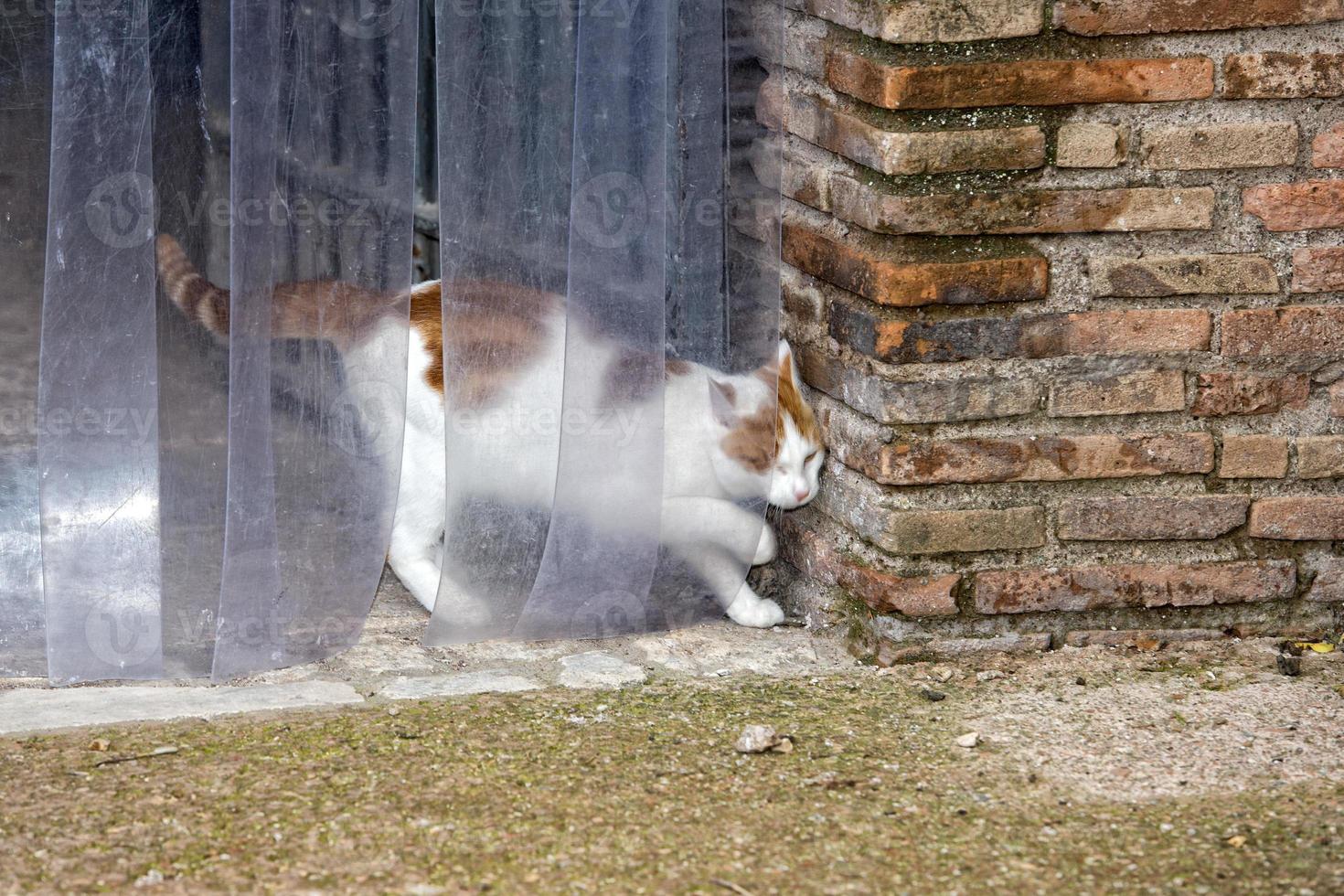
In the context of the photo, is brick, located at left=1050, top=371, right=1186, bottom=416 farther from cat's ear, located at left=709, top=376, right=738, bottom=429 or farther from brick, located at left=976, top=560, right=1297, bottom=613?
cat's ear, located at left=709, top=376, right=738, bottom=429

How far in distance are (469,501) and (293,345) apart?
0.44 m

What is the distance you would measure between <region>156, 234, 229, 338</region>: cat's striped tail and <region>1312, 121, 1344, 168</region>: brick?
1987 mm

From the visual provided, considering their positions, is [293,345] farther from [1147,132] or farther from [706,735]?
[1147,132]

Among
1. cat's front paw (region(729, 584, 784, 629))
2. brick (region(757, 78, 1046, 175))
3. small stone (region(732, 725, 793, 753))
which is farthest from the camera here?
cat's front paw (region(729, 584, 784, 629))

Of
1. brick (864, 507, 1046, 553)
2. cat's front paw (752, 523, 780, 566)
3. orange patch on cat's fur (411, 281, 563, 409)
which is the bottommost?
cat's front paw (752, 523, 780, 566)

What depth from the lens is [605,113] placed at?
8.96 ft

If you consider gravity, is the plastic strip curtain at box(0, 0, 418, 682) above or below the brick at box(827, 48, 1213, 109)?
below

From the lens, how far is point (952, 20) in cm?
261

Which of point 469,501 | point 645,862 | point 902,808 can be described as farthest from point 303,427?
point 902,808

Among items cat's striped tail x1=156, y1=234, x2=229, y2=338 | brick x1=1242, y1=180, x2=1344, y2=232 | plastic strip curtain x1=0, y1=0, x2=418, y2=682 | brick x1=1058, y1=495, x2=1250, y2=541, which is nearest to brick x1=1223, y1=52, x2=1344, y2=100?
brick x1=1242, y1=180, x2=1344, y2=232

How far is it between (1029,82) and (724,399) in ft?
2.69

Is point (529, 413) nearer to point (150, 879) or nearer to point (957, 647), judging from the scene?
point (957, 647)

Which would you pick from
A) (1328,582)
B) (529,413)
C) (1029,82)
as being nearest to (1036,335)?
(1029,82)

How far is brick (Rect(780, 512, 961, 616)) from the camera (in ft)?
9.52
